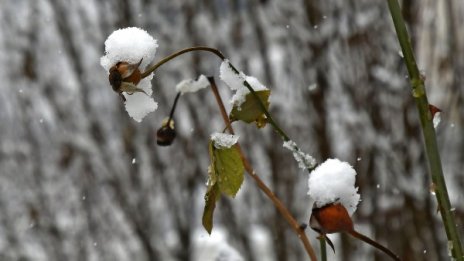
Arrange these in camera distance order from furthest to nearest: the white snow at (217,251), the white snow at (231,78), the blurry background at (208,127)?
the blurry background at (208,127) → the white snow at (217,251) → the white snow at (231,78)

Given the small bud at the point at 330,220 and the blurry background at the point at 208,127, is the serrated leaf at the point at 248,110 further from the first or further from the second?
the blurry background at the point at 208,127

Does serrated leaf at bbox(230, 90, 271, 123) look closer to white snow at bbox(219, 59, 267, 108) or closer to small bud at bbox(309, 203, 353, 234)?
white snow at bbox(219, 59, 267, 108)

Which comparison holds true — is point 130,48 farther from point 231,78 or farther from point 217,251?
point 217,251

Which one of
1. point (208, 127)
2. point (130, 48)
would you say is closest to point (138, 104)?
point (130, 48)

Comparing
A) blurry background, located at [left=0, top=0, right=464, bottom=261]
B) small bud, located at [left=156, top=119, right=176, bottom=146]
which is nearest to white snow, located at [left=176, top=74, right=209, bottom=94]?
small bud, located at [left=156, top=119, right=176, bottom=146]

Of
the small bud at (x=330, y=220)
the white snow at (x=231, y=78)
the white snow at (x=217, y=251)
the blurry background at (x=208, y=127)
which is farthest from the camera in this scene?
the blurry background at (x=208, y=127)

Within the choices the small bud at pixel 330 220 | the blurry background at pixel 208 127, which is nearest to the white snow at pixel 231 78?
the small bud at pixel 330 220
